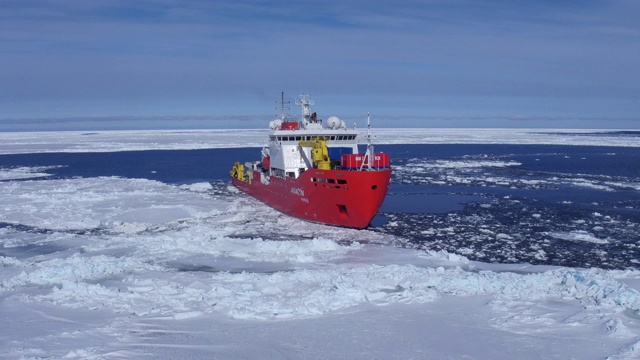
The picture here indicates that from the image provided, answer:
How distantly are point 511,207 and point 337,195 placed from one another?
652 centimetres

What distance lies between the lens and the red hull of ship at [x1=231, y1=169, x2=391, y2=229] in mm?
13789

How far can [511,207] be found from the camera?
1748 centimetres

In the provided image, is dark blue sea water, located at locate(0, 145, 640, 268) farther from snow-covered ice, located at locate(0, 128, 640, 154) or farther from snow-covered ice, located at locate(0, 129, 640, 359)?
snow-covered ice, located at locate(0, 128, 640, 154)

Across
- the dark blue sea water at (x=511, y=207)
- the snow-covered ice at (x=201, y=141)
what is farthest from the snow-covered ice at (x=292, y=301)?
the snow-covered ice at (x=201, y=141)

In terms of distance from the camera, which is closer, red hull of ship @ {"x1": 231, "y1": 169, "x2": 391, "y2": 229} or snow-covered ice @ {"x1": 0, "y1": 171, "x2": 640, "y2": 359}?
snow-covered ice @ {"x1": 0, "y1": 171, "x2": 640, "y2": 359}

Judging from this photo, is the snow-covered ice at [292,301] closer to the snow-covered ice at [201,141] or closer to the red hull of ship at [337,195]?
the red hull of ship at [337,195]

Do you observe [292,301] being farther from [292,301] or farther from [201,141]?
[201,141]

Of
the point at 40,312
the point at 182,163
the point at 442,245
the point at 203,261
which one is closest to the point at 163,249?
the point at 203,261

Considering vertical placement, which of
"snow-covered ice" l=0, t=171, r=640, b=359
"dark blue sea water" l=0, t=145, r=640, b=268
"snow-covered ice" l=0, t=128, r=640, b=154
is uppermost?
"snow-covered ice" l=0, t=128, r=640, b=154

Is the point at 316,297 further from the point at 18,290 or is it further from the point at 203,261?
the point at 18,290

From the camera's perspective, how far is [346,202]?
14234 millimetres

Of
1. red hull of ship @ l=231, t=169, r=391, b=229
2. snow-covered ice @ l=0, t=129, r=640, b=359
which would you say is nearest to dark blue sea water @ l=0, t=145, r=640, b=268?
snow-covered ice @ l=0, t=129, r=640, b=359

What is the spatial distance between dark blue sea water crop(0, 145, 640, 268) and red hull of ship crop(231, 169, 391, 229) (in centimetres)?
89

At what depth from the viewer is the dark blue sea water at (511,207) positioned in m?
12.0
